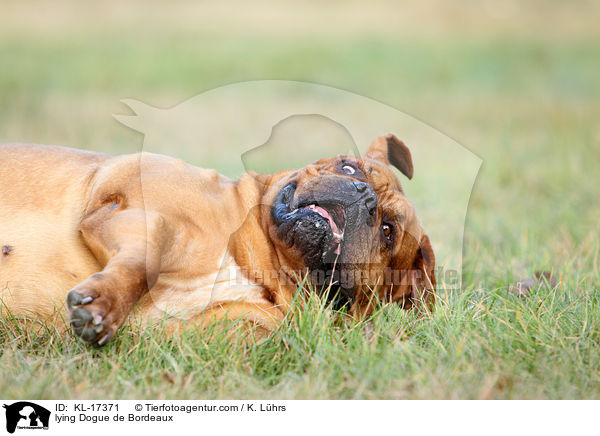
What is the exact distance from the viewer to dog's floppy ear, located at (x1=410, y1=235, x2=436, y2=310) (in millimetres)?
3740

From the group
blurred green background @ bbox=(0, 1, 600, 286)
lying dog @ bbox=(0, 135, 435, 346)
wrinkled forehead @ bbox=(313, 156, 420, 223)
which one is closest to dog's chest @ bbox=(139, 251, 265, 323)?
lying dog @ bbox=(0, 135, 435, 346)

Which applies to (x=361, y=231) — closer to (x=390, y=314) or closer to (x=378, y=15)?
(x=390, y=314)

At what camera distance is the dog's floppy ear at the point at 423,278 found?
3.74 metres

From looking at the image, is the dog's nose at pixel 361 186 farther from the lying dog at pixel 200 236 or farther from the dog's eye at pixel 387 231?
the dog's eye at pixel 387 231

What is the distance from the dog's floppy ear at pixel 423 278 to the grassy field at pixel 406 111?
0.12 meters

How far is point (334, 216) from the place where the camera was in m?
A: 3.51

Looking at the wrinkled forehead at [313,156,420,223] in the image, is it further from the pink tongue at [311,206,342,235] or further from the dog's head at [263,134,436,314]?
the pink tongue at [311,206,342,235]

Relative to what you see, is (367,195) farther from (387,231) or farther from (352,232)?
(387,231)

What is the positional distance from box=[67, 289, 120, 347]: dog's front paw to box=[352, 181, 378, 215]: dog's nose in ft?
4.91

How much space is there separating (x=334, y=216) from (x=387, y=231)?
0.42 meters

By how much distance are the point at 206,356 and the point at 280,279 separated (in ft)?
2.49

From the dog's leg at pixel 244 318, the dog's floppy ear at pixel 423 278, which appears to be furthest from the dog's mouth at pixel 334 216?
the dog's floppy ear at pixel 423 278

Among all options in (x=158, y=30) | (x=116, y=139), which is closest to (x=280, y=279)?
(x=116, y=139)
